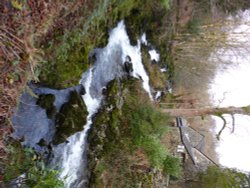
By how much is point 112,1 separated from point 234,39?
4.20 metres

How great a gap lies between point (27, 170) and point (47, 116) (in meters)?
1.10

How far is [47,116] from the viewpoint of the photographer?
20.0 ft

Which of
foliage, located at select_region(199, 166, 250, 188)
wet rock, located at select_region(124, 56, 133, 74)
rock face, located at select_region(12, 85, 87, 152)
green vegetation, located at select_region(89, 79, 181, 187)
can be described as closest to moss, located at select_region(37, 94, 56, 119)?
rock face, located at select_region(12, 85, 87, 152)

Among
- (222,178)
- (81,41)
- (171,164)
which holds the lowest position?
(171,164)

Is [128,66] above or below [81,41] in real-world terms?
→ above

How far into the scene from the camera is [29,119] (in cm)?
572

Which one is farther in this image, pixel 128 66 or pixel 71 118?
pixel 128 66

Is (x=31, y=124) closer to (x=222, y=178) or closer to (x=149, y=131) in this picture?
(x=149, y=131)

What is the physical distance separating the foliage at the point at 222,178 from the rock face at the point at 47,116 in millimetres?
4206

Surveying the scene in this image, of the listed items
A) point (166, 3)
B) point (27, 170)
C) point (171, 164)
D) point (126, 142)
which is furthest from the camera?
point (171, 164)

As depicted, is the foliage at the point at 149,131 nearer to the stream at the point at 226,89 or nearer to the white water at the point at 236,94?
the stream at the point at 226,89

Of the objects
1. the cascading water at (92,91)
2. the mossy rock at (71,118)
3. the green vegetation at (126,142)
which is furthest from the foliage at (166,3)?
the mossy rock at (71,118)

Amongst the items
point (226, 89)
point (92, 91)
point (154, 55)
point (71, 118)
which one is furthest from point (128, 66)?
point (226, 89)

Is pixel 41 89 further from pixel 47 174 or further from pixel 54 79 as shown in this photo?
pixel 47 174
